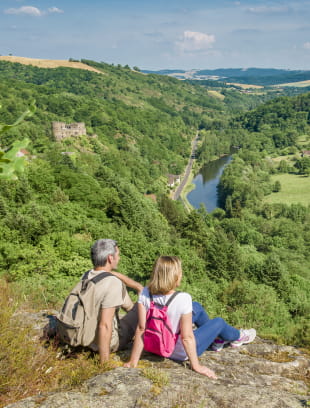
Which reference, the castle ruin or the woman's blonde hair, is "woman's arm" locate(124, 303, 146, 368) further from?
the castle ruin

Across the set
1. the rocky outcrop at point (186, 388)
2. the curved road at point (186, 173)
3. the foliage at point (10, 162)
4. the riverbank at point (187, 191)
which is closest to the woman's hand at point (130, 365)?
the rocky outcrop at point (186, 388)

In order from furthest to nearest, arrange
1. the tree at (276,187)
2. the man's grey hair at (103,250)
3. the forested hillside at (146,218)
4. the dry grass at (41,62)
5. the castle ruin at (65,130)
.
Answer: the dry grass at (41,62) → the tree at (276,187) → the castle ruin at (65,130) → the forested hillside at (146,218) → the man's grey hair at (103,250)

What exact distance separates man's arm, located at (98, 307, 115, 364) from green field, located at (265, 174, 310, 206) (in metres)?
69.2

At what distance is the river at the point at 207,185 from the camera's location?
233 ft

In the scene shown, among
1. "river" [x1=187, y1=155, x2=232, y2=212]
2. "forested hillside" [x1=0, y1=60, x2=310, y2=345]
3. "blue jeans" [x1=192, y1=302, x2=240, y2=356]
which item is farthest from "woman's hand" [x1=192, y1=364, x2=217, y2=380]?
"river" [x1=187, y1=155, x2=232, y2=212]

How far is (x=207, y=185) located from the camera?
275ft

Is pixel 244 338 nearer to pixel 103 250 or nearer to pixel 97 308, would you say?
pixel 97 308

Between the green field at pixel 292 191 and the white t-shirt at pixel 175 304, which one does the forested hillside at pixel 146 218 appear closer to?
the white t-shirt at pixel 175 304

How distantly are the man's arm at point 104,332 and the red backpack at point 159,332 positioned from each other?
0.50m

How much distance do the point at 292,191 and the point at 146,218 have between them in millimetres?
56519

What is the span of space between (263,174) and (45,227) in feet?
263

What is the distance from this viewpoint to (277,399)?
11.0 ft

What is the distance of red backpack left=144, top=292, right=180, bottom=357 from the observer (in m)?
3.91

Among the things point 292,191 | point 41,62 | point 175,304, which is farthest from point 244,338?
point 41,62
